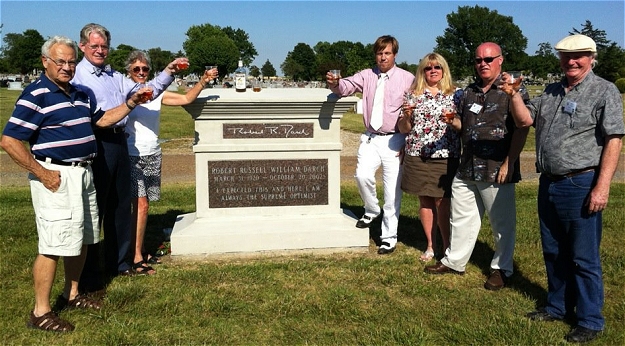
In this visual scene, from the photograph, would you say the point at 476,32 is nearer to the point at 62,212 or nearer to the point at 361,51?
the point at 361,51

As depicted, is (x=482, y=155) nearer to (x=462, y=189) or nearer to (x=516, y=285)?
(x=462, y=189)

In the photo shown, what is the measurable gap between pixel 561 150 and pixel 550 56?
9380cm

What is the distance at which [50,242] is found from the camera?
12.1 ft

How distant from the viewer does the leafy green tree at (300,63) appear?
355 feet

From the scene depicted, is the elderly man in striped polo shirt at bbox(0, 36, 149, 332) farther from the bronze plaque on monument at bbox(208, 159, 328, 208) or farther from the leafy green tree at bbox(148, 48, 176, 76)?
the leafy green tree at bbox(148, 48, 176, 76)

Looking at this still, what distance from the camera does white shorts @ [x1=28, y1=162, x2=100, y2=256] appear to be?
3678mm

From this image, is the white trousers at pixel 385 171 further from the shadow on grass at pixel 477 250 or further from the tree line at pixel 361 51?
the tree line at pixel 361 51

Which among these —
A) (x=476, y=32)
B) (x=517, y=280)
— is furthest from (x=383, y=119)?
(x=476, y=32)

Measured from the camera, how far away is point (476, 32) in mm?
86938

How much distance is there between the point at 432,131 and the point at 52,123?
10.4 feet

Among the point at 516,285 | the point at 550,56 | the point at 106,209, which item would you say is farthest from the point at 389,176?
the point at 550,56

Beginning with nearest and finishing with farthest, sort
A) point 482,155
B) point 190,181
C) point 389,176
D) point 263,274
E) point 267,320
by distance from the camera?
point 267,320 → point 482,155 → point 263,274 → point 389,176 → point 190,181

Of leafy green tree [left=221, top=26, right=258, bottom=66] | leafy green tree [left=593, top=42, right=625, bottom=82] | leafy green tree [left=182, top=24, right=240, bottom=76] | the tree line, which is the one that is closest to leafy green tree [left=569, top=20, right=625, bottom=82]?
leafy green tree [left=593, top=42, right=625, bottom=82]

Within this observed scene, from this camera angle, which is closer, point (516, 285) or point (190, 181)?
point (516, 285)
